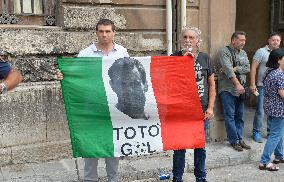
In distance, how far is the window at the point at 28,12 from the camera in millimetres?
5500

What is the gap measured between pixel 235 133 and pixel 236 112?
1.27 ft

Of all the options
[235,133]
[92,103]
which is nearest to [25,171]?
[92,103]

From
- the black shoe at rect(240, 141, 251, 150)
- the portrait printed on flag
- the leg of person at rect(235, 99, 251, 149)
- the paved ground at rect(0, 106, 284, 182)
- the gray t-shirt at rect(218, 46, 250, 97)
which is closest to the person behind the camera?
the portrait printed on flag

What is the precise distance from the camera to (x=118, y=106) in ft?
14.1

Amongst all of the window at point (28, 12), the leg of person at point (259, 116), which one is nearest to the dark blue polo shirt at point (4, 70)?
the window at point (28, 12)

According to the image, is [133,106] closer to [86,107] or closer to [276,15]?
[86,107]

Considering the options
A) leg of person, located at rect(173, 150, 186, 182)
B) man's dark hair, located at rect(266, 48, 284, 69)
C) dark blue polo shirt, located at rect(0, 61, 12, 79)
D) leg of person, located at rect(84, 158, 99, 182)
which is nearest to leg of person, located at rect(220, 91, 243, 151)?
man's dark hair, located at rect(266, 48, 284, 69)

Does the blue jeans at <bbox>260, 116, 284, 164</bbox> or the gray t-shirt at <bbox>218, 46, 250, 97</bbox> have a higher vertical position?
the gray t-shirt at <bbox>218, 46, 250, 97</bbox>

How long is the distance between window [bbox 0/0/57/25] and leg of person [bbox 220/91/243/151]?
286 cm

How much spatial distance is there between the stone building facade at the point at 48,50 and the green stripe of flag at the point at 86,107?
1.53 m

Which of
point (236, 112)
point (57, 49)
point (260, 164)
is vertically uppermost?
point (57, 49)

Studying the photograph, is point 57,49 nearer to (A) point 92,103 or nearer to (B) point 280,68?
(A) point 92,103

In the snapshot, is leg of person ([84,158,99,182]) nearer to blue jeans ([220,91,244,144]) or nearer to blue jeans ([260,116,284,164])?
blue jeans ([260,116,284,164])

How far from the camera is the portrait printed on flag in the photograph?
429cm
